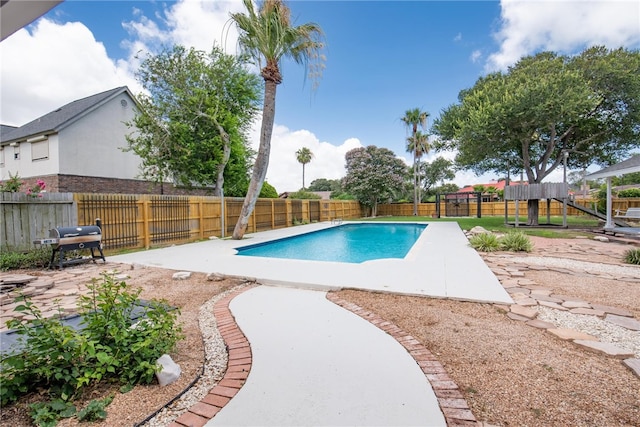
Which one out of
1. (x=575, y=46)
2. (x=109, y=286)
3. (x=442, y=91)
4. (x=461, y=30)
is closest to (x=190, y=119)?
(x=461, y=30)

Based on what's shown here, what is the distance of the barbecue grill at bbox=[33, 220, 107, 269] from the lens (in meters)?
6.19

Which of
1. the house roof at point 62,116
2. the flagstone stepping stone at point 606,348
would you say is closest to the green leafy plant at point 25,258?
the flagstone stepping stone at point 606,348

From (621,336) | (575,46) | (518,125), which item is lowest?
(621,336)

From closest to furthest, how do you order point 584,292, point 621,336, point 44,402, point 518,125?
point 44,402 < point 621,336 < point 584,292 < point 518,125

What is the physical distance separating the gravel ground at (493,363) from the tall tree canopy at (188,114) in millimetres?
10271

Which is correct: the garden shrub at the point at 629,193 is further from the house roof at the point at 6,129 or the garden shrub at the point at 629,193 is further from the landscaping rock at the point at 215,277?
the house roof at the point at 6,129

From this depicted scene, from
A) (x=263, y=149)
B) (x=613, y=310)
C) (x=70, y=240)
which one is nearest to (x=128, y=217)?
(x=70, y=240)

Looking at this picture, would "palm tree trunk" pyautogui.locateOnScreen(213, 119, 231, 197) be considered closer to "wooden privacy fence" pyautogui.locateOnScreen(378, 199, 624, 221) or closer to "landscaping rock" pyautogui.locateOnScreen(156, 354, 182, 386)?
"landscaping rock" pyautogui.locateOnScreen(156, 354, 182, 386)

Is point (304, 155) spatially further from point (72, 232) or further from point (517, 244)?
point (72, 232)

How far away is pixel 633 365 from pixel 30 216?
10296 mm

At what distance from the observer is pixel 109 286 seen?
2.31 m

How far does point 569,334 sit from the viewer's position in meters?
3.07

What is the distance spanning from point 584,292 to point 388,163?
74.2ft

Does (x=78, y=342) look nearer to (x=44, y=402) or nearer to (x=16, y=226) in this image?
(x=44, y=402)
